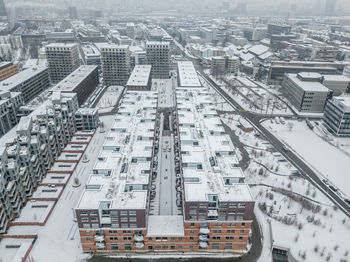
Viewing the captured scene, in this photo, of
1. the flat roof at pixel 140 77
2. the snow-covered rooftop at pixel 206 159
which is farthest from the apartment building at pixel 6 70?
the snow-covered rooftop at pixel 206 159

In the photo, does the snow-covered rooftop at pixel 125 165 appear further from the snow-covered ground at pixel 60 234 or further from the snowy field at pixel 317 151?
the snowy field at pixel 317 151

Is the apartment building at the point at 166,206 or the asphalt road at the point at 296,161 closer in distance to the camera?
the apartment building at the point at 166,206

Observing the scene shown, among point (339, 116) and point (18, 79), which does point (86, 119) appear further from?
point (339, 116)

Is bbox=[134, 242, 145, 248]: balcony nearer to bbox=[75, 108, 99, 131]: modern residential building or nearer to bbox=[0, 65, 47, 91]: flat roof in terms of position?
bbox=[75, 108, 99, 131]: modern residential building

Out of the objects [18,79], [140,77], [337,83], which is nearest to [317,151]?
[337,83]

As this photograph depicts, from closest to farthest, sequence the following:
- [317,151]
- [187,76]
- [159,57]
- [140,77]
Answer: [317,151] → [187,76] → [140,77] → [159,57]

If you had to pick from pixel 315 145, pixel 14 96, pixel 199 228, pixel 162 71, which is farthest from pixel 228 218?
pixel 162 71

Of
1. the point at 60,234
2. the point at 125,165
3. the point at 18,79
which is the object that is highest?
the point at 18,79

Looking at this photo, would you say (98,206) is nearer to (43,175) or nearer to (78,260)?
(78,260)
